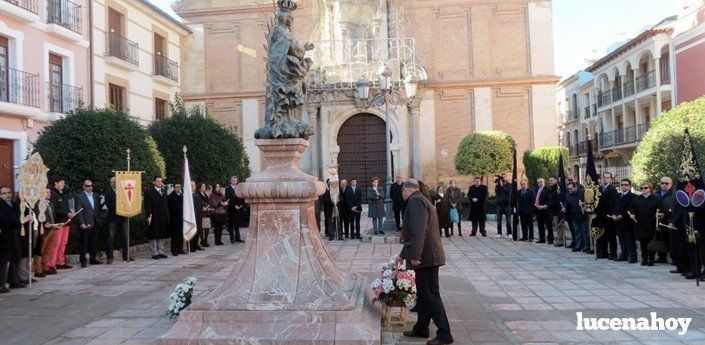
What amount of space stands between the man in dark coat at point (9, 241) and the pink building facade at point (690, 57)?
27.7 meters

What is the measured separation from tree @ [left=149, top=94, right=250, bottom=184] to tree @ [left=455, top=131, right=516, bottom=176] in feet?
29.7

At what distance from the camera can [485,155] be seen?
22719 mm

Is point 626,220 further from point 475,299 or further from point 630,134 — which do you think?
point 630,134

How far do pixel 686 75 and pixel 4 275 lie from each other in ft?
96.7

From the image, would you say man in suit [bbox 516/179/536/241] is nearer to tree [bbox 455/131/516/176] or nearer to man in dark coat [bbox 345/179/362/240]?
man in dark coat [bbox 345/179/362/240]

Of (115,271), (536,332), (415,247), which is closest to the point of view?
(415,247)

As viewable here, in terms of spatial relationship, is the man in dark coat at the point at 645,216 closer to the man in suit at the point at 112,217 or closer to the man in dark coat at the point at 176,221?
the man in dark coat at the point at 176,221

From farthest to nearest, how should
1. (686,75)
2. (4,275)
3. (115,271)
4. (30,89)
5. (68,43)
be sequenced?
1. (686,75)
2. (68,43)
3. (30,89)
4. (115,271)
5. (4,275)

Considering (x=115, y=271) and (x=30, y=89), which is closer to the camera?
(x=115, y=271)

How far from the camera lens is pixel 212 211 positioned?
14953mm

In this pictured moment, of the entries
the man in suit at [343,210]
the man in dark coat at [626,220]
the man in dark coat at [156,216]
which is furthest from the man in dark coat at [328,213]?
the man in dark coat at [626,220]

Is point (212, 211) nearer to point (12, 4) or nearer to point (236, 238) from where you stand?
point (236, 238)

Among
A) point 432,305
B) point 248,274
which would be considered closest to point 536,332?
point 432,305

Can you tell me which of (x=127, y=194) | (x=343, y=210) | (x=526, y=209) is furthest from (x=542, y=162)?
(x=127, y=194)
